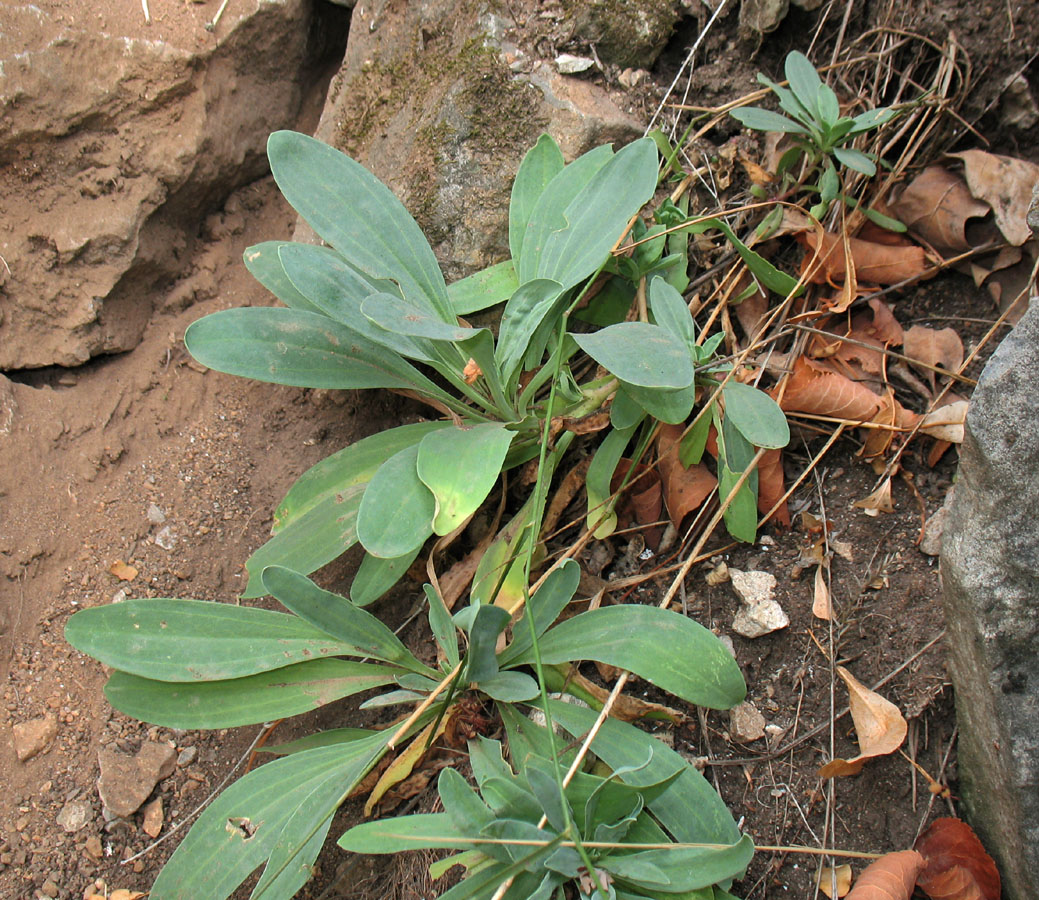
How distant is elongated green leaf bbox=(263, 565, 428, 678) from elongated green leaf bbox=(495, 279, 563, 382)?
482 mm

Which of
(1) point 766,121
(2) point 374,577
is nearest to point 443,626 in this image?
(2) point 374,577

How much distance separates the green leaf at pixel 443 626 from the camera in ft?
3.92

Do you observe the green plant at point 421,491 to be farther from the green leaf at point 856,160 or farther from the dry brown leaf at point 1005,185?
the dry brown leaf at point 1005,185

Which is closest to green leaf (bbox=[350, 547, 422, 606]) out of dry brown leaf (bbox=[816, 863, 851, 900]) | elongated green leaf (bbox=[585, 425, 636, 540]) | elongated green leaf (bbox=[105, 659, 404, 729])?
elongated green leaf (bbox=[105, 659, 404, 729])

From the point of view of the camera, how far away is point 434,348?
142cm

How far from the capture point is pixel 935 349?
1.48 meters

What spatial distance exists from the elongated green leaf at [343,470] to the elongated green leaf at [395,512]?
18 cm

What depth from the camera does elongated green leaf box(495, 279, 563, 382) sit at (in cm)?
125

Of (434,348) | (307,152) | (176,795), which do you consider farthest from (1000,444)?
(176,795)

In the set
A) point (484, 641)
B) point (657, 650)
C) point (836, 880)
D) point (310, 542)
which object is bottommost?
point (836, 880)

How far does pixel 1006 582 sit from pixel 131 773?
137 centimetres

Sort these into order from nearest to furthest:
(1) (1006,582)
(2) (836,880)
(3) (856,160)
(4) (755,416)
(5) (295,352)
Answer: (1) (1006,582)
(2) (836,880)
(4) (755,416)
(5) (295,352)
(3) (856,160)

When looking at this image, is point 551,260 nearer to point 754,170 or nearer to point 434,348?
point 434,348

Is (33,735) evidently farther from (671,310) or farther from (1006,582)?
(1006,582)
